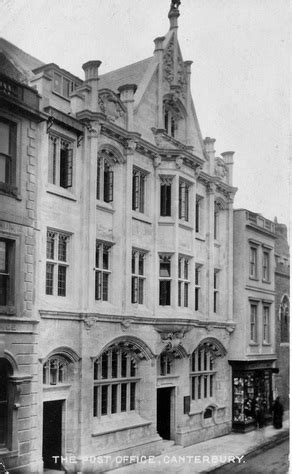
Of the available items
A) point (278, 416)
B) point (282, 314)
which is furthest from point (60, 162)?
point (278, 416)

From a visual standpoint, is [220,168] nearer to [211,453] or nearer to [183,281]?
[183,281]

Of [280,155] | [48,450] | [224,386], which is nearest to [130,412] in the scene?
[48,450]

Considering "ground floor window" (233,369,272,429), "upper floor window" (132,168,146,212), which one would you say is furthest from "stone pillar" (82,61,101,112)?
"ground floor window" (233,369,272,429)

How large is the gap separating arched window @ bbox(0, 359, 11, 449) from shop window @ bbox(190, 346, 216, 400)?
381 inches

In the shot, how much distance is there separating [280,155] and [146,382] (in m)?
9.61

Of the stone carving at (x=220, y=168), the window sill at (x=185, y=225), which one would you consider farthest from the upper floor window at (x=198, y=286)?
the stone carving at (x=220, y=168)

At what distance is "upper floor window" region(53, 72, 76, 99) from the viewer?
17172 millimetres

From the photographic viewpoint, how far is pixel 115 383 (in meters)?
18.9

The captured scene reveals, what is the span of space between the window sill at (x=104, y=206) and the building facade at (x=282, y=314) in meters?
9.86

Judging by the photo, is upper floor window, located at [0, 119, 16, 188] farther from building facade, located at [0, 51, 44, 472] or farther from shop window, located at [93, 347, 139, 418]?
shop window, located at [93, 347, 139, 418]

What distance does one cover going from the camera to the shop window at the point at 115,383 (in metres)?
18.1

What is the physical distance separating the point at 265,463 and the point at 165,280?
720cm

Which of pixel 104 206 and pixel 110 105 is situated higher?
pixel 110 105

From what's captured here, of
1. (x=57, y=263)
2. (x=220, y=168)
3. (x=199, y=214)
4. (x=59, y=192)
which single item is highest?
(x=220, y=168)
